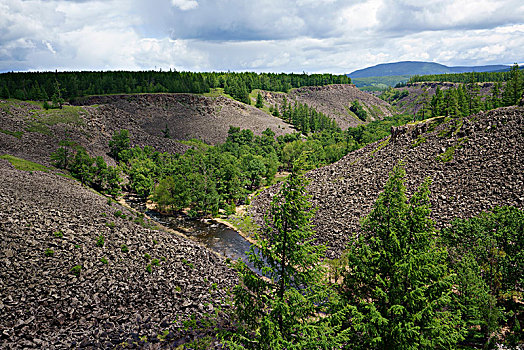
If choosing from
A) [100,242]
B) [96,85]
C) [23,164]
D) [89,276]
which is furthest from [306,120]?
[89,276]

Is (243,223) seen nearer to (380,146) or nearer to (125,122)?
(380,146)

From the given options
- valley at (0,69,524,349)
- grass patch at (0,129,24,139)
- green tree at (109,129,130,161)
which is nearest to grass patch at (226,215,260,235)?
valley at (0,69,524,349)

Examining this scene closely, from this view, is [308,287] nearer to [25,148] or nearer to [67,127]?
[25,148]

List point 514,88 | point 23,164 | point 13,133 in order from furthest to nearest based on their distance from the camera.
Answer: point 514,88 < point 13,133 < point 23,164

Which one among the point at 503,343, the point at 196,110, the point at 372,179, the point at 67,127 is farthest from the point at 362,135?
the point at 503,343

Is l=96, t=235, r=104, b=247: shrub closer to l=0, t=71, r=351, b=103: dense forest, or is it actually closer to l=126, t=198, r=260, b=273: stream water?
l=126, t=198, r=260, b=273: stream water
